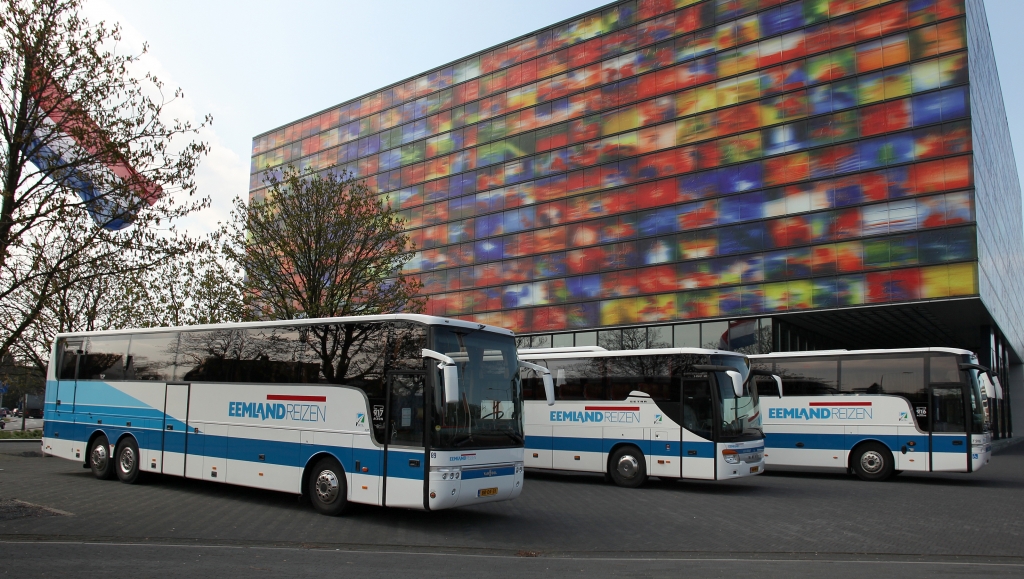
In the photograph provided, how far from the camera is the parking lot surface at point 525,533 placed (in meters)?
9.20

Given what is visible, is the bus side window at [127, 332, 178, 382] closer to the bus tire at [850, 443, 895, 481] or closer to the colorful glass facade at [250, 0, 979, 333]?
the bus tire at [850, 443, 895, 481]

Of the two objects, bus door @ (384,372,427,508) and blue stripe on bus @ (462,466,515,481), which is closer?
bus door @ (384,372,427,508)

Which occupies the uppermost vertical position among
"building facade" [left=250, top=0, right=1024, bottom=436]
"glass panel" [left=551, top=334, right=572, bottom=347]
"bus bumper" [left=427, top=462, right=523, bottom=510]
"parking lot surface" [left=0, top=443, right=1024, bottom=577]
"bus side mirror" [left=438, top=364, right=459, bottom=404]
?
"building facade" [left=250, top=0, right=1024, bottom=436]

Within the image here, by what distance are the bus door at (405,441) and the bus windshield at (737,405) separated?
26.9 ft

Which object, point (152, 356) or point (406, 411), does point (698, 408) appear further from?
point (152, 356)

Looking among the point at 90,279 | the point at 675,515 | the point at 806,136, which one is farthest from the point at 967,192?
the point at 90,279

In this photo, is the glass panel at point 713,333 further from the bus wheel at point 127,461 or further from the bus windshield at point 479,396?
the bus wheel at point 127,461

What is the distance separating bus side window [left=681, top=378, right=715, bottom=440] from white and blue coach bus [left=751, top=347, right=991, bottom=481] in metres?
5.47

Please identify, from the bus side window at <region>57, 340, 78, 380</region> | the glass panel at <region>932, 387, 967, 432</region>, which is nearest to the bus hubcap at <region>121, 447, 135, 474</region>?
the bus side window at <region>57, 340, 78, 380</region>

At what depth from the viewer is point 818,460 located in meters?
21.2

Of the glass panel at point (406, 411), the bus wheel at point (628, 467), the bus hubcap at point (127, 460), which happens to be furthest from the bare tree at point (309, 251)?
the glass panel at point (406, 411)

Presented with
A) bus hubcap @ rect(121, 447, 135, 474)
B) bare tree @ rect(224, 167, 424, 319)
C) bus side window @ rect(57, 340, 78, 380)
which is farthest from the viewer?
bare tree @ rect(224, 167, 424, 319)

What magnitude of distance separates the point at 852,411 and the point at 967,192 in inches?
801

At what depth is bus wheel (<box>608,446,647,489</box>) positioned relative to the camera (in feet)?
60.2
